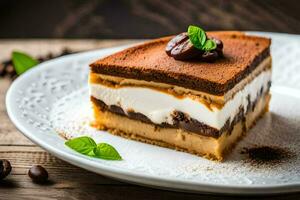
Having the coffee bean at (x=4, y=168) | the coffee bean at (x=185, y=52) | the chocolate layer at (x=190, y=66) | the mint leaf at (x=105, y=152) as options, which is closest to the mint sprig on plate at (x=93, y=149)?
the mint leaf at (x=105, y=152)

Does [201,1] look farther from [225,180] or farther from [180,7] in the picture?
[225,180]

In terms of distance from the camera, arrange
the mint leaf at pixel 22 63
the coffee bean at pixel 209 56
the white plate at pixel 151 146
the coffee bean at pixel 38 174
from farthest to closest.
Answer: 1. the mint leaf at pixel 22 63
2. the coffee bean at pixel 209 56
3. the coffee bean at pixel 38 174
4. the white plate at pixel 151 146

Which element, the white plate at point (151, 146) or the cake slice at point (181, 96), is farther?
the cake slice at point (181, 96)

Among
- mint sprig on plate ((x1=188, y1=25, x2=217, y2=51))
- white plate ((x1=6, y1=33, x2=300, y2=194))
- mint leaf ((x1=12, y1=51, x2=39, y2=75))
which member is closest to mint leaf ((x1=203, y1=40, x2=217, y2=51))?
mint sprig on plate ((x1=188, y1=25, x2=217, y2=51))

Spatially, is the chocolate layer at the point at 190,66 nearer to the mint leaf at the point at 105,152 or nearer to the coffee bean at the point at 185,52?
the coffee bean at the point at 185,52

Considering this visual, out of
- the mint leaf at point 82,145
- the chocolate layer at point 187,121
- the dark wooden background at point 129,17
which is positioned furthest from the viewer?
the dark wooden background at point 129,17

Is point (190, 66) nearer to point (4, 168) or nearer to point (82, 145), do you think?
point (82, 145)

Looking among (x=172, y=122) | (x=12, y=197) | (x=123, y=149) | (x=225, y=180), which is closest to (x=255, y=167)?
(x=225, y=180)

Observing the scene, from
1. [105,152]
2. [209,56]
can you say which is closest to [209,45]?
[209,56]
